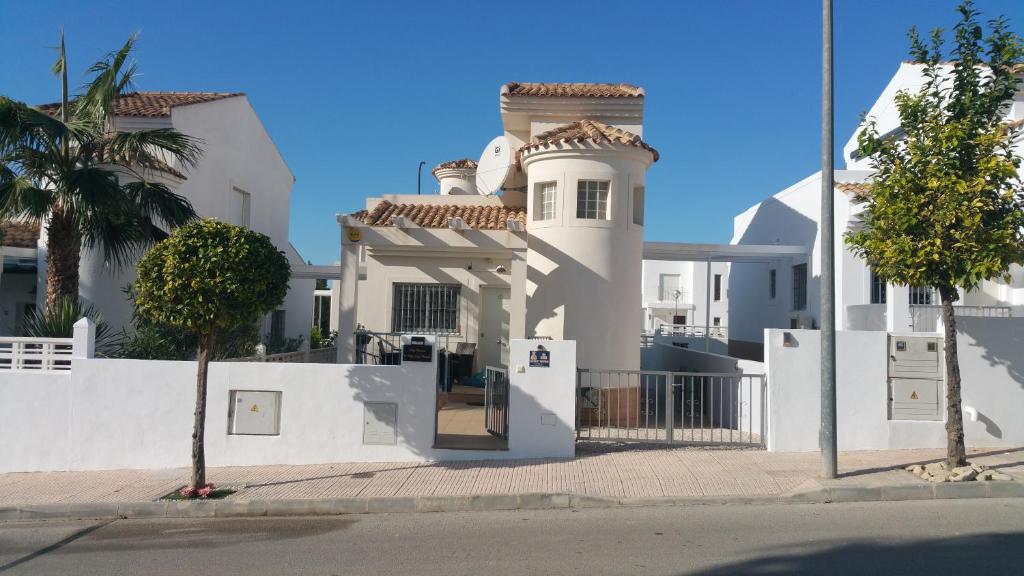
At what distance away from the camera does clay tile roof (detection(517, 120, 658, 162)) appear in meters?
13.2

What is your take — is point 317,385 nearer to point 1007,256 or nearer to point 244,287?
point 244,287

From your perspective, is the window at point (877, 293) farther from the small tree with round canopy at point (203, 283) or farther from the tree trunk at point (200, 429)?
the tree trunk at point (200, 429)

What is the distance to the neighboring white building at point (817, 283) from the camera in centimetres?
1319

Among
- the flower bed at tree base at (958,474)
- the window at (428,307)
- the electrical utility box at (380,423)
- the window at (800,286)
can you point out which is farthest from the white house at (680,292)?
the electrical utility box at (380,423)

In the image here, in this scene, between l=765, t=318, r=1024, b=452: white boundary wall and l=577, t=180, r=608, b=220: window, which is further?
l=577, t=180, r=608, b=220: window

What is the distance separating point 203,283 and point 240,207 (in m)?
13.0

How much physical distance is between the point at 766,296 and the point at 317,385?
14.0 meters

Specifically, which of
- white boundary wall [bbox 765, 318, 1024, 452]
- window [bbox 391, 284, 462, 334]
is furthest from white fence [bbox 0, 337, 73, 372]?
white boundary wall [bbox 765, 318, 1024, 452]

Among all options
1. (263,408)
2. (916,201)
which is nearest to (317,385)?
(263,408)

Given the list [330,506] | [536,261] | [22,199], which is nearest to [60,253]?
[22,199]

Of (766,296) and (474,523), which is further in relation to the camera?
(766,296)

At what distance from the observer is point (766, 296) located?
64.2ft

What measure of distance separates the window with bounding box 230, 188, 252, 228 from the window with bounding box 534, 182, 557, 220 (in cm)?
970

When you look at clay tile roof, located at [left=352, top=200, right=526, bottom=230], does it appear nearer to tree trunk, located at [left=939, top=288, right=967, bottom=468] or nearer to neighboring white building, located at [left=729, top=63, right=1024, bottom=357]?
neighboring white building, located at [left=729, top=63, right=1024, bottom=357]
